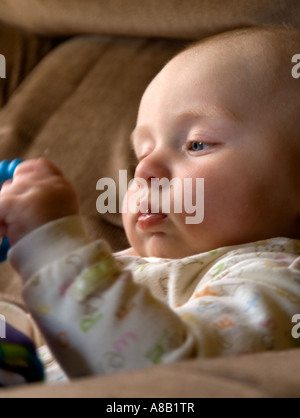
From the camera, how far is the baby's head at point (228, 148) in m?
0.94

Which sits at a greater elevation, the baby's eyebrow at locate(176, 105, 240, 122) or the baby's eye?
the baby's eyebrow at locate(176, 105, 240, 122)

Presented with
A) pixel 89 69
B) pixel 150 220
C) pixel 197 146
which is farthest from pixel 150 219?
pixel 89 69

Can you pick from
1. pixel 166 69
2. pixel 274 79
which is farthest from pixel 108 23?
pixel 274 79

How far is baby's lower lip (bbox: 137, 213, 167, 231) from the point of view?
3.19ft

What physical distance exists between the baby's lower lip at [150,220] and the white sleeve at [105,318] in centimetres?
25

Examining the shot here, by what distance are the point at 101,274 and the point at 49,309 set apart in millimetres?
56

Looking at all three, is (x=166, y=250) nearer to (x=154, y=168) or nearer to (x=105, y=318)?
(x=154, y=168)

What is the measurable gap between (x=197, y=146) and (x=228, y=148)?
43 mm

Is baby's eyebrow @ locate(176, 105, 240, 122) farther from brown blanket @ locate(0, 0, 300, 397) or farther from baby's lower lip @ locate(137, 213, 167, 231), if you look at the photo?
brown blanket @ locate(0, 0, 300, 397)

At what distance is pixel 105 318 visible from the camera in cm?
67

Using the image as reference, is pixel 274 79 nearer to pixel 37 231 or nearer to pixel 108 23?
pixel 37 231

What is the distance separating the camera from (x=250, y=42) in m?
1.05

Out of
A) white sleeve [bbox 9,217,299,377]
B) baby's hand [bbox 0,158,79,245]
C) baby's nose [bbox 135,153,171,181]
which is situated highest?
baby's nose [bbox 135,153,171,181]

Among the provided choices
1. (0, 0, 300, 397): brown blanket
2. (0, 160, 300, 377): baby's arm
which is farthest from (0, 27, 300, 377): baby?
(0, 0, 300, 397): brown blanket
